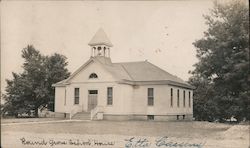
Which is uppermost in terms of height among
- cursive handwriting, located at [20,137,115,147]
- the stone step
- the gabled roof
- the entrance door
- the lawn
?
the gabled roof

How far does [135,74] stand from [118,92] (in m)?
2.04

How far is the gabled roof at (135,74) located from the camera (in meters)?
23.6

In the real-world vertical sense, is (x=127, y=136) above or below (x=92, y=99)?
below

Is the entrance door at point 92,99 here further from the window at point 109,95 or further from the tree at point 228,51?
the tree at point 228,51

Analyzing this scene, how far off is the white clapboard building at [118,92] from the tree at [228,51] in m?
5.11

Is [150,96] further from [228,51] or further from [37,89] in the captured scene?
[228,51]

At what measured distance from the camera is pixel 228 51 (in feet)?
54.9

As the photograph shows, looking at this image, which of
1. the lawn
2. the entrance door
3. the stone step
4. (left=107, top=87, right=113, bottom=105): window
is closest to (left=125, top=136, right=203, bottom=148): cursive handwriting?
the lawn

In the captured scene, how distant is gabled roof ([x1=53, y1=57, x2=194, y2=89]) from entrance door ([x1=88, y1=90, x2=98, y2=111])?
1.61 meters

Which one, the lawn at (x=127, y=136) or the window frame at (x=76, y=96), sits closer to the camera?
the lawn at (x=127, y=136)

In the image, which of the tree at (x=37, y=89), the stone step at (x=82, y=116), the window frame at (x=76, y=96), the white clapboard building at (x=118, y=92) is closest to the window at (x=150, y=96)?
the white clapboard building at (x=118, y=92)

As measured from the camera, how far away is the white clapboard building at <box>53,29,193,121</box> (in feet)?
77.7

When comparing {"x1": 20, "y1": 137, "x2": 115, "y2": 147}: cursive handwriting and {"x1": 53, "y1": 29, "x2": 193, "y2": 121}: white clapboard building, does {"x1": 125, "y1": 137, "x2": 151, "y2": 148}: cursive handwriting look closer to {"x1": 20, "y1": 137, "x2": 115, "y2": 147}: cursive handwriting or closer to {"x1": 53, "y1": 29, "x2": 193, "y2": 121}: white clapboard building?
{"x1": 20, "y1": 137, "x2": 115, "y2": 147}: cursive handwriting
